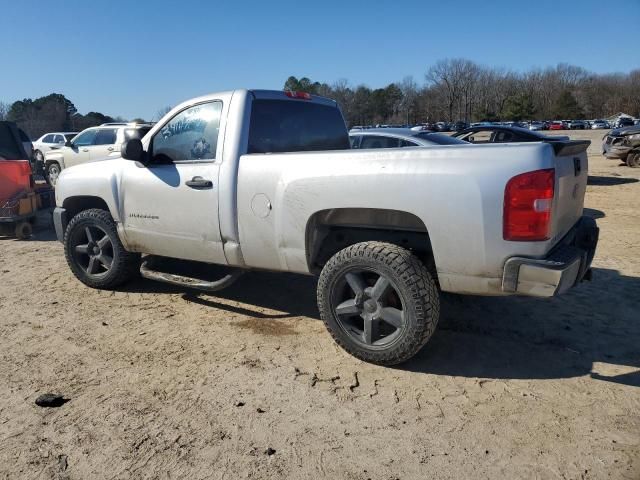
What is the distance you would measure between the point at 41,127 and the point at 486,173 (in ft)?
204

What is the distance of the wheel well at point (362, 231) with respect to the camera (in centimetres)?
349

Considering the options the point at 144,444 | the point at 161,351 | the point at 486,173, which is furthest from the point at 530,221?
the point at 161,351

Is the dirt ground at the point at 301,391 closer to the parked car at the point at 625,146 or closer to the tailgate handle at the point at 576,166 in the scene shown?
the tailgate handle at the point at 576,166

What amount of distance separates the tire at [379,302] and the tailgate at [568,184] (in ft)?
2.99

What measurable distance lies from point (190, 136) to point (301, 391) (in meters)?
2.46

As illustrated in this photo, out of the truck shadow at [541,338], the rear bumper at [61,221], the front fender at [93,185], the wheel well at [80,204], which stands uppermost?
the front fender at [93,185]

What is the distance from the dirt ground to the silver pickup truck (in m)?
0.40

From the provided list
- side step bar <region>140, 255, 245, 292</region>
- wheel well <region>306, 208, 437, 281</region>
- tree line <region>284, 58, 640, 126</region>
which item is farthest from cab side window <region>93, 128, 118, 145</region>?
tree line <region>284, 58, 640, 126</region>

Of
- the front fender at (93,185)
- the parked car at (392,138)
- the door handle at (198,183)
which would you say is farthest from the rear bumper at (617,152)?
the front fender at (93,185)

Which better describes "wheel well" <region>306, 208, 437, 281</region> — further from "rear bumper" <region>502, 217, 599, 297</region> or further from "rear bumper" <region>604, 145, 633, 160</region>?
"rear bumper" <region>604, 145, 633, 160</region>

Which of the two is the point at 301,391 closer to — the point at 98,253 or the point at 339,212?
the point at 339,212

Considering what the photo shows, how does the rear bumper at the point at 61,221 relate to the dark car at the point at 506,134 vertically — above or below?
below

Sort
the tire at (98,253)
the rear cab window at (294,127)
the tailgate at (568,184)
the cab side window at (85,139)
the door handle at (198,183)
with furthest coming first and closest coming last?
the cab side window at (85,139)
the tire at (98,253)
the rear cab window at (294,127)
the door handle at (198,183)
the tailgate at (568,184)

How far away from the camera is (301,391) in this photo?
3.26m
